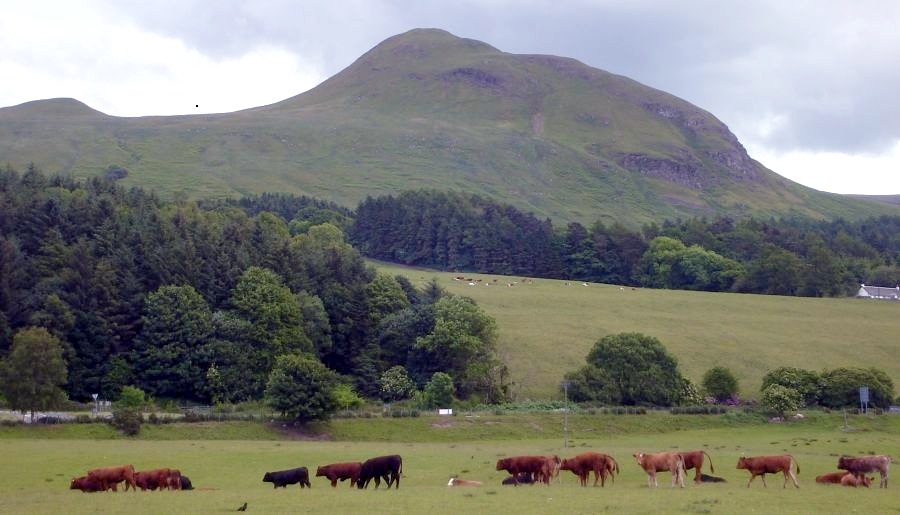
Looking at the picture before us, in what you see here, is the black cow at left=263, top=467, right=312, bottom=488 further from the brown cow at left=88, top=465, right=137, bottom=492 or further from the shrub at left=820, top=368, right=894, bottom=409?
the shrub at left=820, top=368, right=894, bottom=409

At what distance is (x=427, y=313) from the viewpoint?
92.4 meters

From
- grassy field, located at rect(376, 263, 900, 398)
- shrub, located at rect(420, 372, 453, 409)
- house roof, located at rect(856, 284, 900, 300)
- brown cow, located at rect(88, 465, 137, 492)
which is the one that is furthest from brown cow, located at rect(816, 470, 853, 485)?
house roof, located at rect(856, 284, 900, 300)

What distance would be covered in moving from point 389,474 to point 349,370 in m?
57.0

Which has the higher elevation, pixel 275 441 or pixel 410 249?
pixel 410 249

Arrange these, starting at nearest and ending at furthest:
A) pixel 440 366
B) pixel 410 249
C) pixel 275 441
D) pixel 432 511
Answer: pixel 432 511
pixel 275 441
pixel 440 366
pixel 410 249

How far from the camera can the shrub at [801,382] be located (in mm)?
79625

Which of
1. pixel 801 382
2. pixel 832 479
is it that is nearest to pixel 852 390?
pixel 801 382

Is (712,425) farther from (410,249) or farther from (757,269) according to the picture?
(410,249)

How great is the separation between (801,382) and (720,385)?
285 inches


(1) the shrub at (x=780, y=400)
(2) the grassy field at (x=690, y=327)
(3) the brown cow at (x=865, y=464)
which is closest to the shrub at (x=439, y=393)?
(2) the grassy field at (x=690, y=327)

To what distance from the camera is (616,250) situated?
16188cm

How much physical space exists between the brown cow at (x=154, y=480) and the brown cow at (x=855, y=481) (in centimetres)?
2535

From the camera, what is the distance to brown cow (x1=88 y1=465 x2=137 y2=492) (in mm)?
33281

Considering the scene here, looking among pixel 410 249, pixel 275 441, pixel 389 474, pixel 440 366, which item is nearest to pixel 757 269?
pixel 410 249
